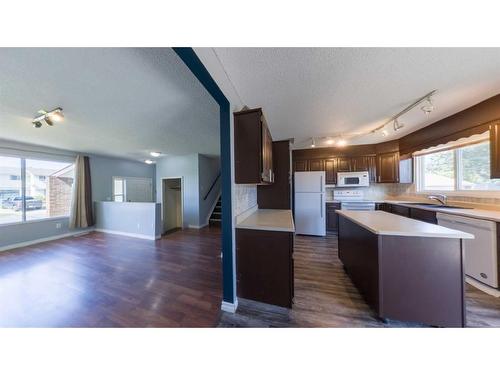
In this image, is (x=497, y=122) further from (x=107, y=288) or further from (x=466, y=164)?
(x=107, y=288)

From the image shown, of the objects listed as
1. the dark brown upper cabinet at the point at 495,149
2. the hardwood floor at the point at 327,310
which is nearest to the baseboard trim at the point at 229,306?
the hardwood floor at the point at 327,310

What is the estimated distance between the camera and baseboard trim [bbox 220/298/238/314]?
5.21ft

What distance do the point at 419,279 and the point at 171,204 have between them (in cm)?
635

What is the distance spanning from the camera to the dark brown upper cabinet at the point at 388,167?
147 inches

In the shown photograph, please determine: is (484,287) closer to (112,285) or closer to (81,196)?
(112,285)

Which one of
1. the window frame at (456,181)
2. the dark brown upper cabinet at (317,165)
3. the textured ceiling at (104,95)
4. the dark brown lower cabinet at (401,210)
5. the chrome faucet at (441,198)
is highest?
the textured ceiling at (104,95)

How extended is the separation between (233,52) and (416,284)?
238 centimetres

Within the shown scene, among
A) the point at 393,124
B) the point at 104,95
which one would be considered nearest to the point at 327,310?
the point at 393,124

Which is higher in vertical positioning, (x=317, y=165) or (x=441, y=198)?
(x=317, y=165)

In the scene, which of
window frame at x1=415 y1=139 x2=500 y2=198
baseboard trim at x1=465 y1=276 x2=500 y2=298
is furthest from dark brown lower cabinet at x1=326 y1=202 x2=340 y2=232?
baseboard trim at x1=465 y1=276 x2=500 y2=298

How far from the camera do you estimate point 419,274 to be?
51.8 inches

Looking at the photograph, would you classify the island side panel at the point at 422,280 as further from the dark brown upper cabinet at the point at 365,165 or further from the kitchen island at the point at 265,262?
the dark brown upper cabinet at the point at 365,165

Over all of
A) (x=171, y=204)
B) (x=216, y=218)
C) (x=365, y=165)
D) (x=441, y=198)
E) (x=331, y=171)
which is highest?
(x=365, y=165)

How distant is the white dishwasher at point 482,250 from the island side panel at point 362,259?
4.68ft
